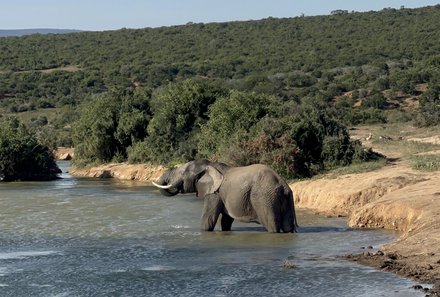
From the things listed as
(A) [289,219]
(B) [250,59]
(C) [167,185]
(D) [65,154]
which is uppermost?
(B) [250,59]

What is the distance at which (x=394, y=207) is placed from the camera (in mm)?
20500

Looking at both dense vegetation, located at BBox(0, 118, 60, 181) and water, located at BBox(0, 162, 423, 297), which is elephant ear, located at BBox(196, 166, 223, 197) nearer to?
water, located at BBox(0, 162, 423, 297)

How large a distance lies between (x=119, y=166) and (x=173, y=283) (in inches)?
1140

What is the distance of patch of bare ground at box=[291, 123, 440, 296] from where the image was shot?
50.6 feet

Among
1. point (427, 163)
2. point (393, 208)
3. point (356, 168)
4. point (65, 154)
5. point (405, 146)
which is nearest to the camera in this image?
point (393, 208)

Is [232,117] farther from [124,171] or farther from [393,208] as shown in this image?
[393,208]

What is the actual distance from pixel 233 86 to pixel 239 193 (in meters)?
48.4

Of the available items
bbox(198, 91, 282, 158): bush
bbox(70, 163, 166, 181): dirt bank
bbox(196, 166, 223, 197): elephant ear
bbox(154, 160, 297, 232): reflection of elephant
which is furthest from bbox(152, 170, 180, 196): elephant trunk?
bbox(70, 163, 166, 181): dirt bank

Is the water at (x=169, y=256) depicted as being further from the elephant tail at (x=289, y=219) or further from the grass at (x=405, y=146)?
the grass at (x=405, y=146)

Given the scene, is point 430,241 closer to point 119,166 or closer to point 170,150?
point 170,150

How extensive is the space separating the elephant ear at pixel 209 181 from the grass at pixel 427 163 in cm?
801

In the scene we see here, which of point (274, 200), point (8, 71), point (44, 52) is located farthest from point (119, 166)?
point (44, 52)

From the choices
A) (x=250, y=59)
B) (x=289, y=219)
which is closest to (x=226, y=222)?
(x=289, y=219)

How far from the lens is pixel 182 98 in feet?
136
